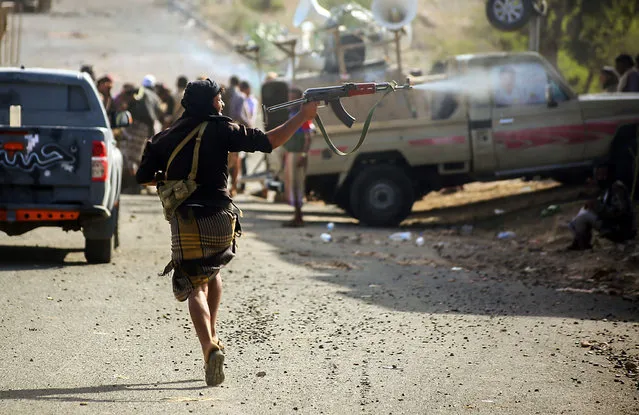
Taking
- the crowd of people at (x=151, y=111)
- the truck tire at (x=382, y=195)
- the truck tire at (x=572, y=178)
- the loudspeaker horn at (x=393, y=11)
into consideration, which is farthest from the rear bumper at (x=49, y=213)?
the truck tire at (x=572, y=178)

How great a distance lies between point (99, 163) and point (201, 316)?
448 cm

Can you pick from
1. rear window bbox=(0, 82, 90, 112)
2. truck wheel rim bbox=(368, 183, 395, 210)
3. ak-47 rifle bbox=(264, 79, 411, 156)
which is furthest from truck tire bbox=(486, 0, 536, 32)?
ak-47 rifle bbox=(264, 79, 411, 156)

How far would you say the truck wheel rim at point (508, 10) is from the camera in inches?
739

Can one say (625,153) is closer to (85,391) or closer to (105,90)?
(105,90)

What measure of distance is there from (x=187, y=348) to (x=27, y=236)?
6.45 m

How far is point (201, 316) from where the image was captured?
6.63 metres

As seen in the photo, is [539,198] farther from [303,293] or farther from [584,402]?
[584,402]

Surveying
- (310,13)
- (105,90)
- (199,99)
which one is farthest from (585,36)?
(199,99)

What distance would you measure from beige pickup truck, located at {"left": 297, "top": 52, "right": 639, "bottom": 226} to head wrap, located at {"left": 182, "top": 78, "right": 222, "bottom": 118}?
8.49m

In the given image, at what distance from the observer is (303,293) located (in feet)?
32.5

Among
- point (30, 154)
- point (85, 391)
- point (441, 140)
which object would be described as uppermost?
point (441, 140)

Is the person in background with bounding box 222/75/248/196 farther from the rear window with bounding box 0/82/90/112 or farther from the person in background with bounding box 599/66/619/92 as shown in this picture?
the rear window with bounding box 0/82/90/112

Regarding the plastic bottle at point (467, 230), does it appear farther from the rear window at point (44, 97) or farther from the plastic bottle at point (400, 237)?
the rear window at point (44, 97)

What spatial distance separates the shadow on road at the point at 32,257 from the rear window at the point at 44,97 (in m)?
1.46
